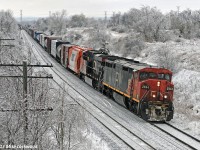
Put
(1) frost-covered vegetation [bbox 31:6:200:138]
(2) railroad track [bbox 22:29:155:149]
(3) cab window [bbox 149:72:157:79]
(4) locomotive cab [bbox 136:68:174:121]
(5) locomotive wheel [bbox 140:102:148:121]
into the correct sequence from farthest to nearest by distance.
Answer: (1) frost-covered vegetation [bbox 31:6:200:138]
(3) cab window [bbox 149:72:157:79]
(4) locomotive cab [bbox 136:68:174:121]
(5) locomotive wheel [bbox 140:102:148:121]
(2) railroad track [bbox 22:29:155:149]

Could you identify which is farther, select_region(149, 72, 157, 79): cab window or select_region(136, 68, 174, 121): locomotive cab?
select_region(149, 72, 157, 79): cab window

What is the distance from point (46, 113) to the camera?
1315 centimetres

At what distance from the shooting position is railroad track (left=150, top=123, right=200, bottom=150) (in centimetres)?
1868

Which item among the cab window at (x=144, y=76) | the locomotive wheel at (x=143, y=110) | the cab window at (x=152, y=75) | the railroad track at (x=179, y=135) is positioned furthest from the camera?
the cab window at (x=152, y=75)

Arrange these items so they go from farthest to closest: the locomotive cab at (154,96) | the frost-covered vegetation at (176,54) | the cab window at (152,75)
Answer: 1. the frost-covered vegetation at (176,54)
2. the cab window at (152,75)
3. the locomotive cab at (154,96)

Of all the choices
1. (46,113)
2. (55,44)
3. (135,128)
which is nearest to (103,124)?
(135,128)

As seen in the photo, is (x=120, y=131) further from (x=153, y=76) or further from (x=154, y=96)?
(x=153, y=76)

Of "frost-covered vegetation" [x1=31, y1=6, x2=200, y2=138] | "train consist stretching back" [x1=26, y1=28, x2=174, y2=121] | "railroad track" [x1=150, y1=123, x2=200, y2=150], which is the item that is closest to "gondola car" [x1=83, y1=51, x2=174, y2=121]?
"train consist stretching back" [x1=26, y1=28, x2=174, y2=121]

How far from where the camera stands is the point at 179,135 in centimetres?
2041

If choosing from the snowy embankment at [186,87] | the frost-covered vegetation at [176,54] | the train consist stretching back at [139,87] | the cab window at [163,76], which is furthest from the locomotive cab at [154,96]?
the frost-covered vegetation at [176,54]

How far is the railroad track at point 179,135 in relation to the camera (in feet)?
61.3

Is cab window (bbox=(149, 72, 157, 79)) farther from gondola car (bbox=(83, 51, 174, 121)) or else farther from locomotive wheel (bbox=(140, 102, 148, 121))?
locomotive wheel (bbox=(140, 102, 148, 121))

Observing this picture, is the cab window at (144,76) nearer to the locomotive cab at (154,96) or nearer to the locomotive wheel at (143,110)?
the locomotive cab at (154,96)

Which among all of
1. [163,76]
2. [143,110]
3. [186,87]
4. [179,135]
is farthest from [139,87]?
[186,87]
